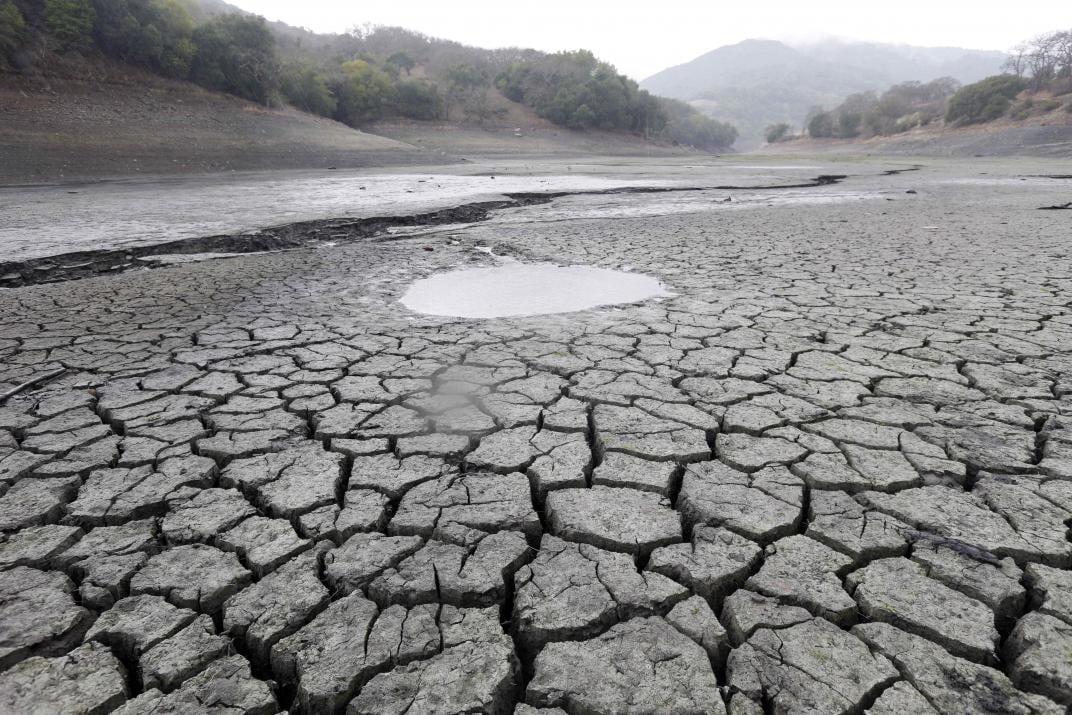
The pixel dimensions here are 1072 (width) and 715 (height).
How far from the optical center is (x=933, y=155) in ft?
108

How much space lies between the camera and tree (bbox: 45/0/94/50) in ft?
72.2

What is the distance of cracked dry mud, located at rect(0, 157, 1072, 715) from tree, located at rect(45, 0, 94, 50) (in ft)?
85.6

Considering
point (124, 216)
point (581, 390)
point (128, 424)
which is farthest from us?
point (124, 216)

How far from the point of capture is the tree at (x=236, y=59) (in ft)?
86.6

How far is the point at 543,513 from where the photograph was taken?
5.90ft

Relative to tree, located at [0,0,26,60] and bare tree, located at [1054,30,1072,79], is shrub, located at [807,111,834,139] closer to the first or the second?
bare tree, located at [1054,30,1072,79]

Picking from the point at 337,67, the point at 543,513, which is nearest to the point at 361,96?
the point at 337,67

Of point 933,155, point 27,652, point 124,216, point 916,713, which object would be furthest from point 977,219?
point 933,155

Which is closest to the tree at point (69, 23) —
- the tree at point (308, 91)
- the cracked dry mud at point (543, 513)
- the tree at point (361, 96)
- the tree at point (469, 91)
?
the tree at point (308, 91)

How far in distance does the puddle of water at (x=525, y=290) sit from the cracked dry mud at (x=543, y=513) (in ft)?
1.12

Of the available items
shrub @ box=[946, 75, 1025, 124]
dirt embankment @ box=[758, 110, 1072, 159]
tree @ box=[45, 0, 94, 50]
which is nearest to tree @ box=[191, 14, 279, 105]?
tree @ box=[45, 0, 94, 50]

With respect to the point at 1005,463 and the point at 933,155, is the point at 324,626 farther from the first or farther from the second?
the point at 933,155

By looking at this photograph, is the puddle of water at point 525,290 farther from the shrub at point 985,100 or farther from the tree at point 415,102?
the shrub at point 985,100

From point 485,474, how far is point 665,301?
2.43 metres
